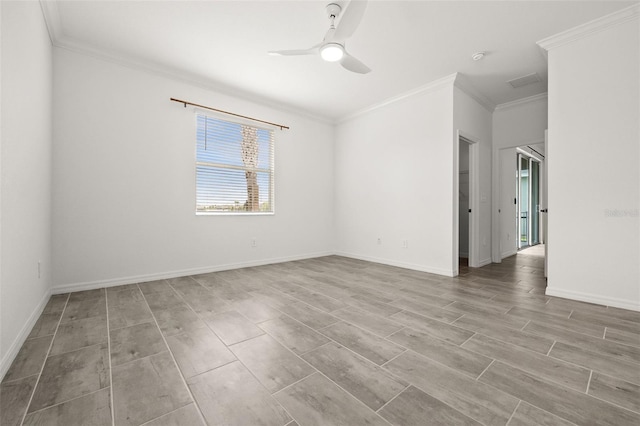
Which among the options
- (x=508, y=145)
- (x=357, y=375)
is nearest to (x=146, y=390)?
(x=357, y=375)

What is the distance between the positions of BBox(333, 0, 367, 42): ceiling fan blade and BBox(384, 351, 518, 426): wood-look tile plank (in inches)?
91.3

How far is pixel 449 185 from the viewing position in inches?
144

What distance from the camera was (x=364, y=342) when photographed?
70.6 inches

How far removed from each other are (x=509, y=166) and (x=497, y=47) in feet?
9.63

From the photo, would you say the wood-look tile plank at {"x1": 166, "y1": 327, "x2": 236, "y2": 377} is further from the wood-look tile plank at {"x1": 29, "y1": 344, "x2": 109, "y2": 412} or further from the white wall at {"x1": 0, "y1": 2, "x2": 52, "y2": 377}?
the white wall at {"x1": 0, "y1": 2, "x2": 52, "y2": 377}

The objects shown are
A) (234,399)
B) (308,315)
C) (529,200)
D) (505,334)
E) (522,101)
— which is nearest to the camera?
(234,399)

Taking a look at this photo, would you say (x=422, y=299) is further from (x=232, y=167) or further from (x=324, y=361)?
(x=232, y=167)

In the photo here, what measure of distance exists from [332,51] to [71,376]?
281cm

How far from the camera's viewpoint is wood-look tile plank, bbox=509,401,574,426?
43.2 inches

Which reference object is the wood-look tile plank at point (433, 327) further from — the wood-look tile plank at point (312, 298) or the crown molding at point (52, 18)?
the crown molding at point (52, 18)

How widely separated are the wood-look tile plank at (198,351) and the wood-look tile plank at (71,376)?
0.35 m

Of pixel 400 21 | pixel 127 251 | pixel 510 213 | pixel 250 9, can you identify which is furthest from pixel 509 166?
pixel 127 251

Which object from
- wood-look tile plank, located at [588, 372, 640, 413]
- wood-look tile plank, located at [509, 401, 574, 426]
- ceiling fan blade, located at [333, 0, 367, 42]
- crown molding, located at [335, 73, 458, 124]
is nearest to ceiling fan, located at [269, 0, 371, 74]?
ceiling fan blade, located at [333, 0, 367, 42]

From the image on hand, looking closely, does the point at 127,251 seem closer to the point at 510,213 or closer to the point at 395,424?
the point at 395,424
